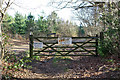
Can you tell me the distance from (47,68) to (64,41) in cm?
220

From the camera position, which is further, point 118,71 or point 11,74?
→ point 118,71

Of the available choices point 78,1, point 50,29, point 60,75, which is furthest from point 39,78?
point 50,29

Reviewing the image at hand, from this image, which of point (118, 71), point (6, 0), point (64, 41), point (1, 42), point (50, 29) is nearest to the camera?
point (1, 42)

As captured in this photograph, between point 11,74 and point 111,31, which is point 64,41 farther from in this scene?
point 11,74

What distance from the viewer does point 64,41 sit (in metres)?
7.71

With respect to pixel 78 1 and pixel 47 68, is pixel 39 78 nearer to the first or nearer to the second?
pixel 47 68

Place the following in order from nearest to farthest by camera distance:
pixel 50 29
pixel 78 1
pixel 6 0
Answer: pixel 6 0, pixel 78 1, pixel 50 29

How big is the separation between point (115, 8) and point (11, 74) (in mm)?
5830

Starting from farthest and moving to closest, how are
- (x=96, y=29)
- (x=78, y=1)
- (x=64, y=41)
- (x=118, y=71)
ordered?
(x=96, y=29)
(x=78, y=1)
(x=64, y=41)
(x=118, y=71)

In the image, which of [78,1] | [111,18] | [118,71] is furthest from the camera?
[78,1]

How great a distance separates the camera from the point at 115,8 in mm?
6211

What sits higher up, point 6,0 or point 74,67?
point 6,0

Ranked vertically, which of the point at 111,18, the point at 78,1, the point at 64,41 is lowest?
the point at 64,41

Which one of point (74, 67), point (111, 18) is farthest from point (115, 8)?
point (74, 67)
